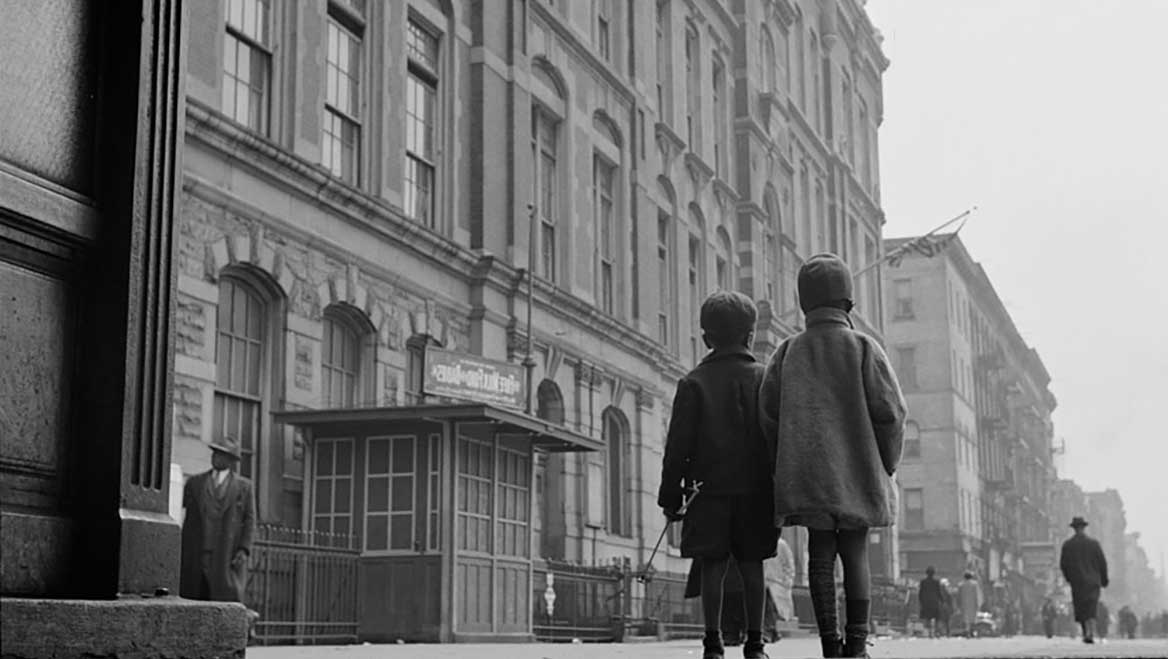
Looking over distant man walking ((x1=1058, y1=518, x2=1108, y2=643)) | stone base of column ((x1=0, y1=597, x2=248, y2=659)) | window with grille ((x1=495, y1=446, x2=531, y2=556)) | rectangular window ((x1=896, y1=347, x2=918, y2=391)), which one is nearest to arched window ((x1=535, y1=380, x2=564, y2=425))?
window with grille ((x1=495, y1=446, x2=531, y2=556))

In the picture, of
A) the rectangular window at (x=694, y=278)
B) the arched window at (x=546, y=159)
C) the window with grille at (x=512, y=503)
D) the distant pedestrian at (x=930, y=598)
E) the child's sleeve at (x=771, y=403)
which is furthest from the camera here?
the distant pedestrian at (x=930, y=598)

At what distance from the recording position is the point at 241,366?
19.1 m

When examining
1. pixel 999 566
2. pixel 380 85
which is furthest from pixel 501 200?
pixel 999 566

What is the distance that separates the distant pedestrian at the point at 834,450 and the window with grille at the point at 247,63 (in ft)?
37.5

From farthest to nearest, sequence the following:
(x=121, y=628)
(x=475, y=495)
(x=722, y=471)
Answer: (x=475, y=495)
(x=722, y=471)
(x=121, y=628)

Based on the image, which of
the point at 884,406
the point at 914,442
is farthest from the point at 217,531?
the point at 914,442

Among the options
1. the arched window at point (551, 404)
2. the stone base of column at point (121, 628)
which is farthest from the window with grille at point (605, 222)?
the stone base of column at point (121, 628)

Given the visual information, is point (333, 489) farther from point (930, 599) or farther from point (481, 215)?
point (930, 599)

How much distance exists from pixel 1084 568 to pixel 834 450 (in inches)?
711

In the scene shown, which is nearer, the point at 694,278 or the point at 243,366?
the point at 243,366

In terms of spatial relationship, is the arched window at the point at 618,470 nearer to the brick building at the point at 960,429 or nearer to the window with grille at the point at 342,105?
the window with grille at the point at 342,105

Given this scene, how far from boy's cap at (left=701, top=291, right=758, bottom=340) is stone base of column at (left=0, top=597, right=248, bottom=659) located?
4.85 metres

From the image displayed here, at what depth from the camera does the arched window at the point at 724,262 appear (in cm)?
4006

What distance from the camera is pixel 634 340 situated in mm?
31969
